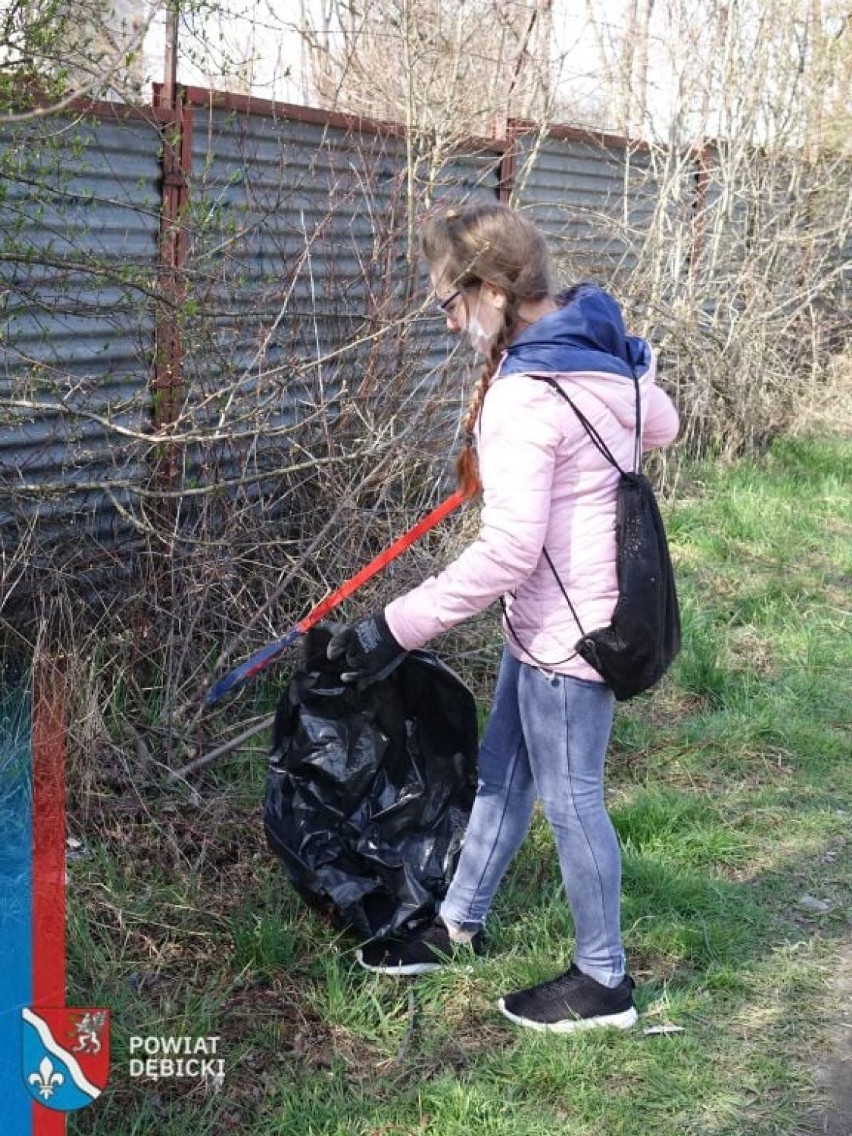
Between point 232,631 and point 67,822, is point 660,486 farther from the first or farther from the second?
point 67,822

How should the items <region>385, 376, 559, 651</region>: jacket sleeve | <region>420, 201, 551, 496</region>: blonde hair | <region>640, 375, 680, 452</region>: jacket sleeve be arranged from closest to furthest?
<region>385, 376, 559, 651</region>: jacket sleeve < <region>420, 201, 551, 496</region>: blonde hair < <region>640, 375, 680, 452</region>: jacket sleeve

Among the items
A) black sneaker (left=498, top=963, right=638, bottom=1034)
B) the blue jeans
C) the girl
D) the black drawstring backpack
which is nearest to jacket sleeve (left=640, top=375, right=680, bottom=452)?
the girl

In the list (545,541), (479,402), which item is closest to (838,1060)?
(545,541)

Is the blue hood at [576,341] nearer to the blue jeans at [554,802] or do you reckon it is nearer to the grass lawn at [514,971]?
the blue jeans at [554,802]

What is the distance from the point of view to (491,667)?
4.90m

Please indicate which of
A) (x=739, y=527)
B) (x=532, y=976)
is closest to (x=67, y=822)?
(x=532, y=976)

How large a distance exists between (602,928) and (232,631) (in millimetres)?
1724

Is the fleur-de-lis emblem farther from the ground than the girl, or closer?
closer

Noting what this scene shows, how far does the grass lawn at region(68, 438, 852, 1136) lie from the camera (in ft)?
9.11

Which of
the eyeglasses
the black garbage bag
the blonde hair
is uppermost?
the blonde hair

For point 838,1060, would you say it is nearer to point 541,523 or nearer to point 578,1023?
point 578,1023

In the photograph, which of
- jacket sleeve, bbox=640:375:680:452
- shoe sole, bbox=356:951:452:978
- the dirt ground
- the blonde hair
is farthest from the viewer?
shoe sole, bbox=356:951:452:978

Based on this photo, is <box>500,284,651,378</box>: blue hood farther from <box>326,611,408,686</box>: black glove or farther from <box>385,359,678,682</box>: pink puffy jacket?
<box>326,611,408,686</box>: black glove

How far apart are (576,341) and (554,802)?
1033 mm
